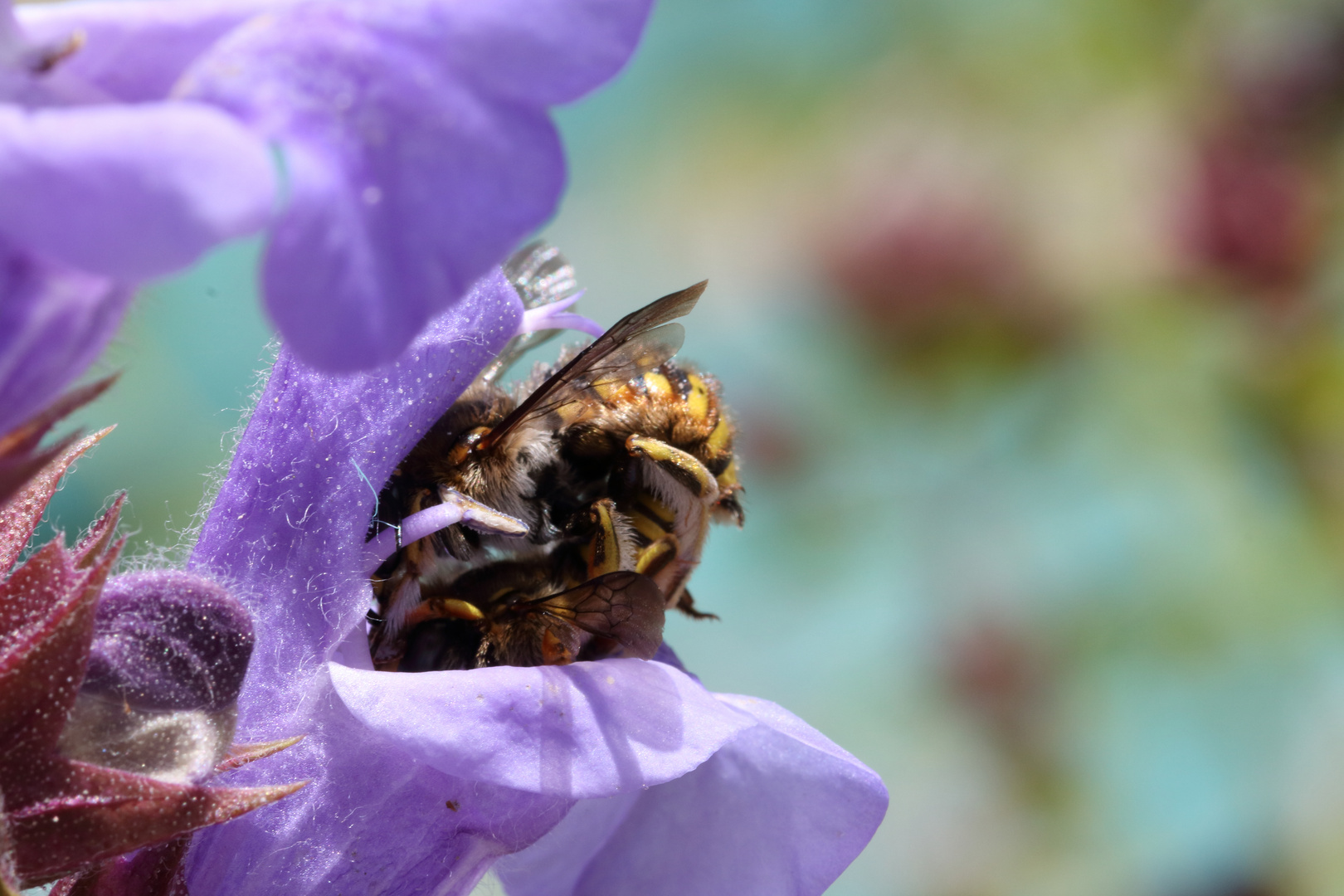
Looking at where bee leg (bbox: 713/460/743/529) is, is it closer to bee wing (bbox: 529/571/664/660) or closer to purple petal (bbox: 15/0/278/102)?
bee wing (bbox: 529/571/664/660)

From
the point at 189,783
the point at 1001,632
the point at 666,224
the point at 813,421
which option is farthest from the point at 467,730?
the point at 666,224

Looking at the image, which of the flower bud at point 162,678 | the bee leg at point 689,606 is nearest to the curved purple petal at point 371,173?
the flower bud at point 162,678

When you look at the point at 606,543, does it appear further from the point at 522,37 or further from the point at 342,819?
the point at 522,37

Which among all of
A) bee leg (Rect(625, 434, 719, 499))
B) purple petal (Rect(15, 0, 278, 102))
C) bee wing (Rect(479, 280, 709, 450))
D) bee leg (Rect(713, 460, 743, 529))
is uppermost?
purple petal (Rect(15, 0, 278, 102))

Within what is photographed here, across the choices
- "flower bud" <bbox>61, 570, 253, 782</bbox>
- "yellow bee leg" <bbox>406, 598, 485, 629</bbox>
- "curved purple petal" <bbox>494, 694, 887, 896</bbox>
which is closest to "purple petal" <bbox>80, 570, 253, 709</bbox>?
"flower bud" <bbox>61, 570, 253, 782</bbox>

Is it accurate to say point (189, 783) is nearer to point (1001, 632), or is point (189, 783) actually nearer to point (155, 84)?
point (155, 84)

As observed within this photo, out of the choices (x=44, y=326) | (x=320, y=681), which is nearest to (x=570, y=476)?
(x=320, y=681)

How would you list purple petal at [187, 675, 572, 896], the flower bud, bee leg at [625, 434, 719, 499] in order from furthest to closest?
1. bee leg at [625, 434, 719, 499]
2. purple petal at [187, 675, 572, 896]
3. the flower bud
